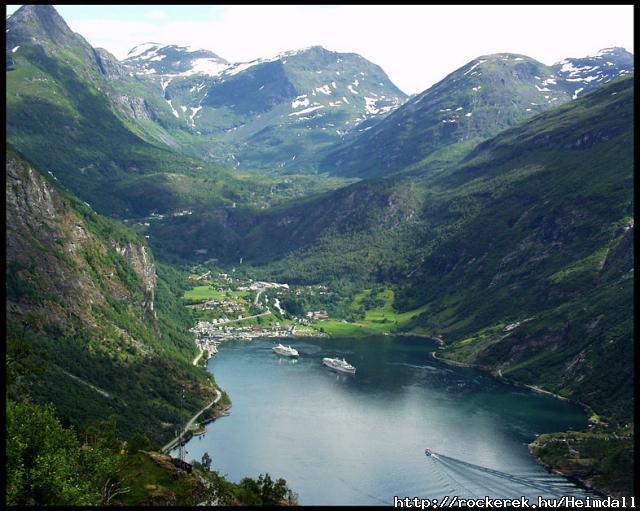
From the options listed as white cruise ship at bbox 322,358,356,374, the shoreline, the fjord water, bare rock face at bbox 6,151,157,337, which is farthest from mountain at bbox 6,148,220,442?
the shoreline

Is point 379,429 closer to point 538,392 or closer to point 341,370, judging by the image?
point 341,370

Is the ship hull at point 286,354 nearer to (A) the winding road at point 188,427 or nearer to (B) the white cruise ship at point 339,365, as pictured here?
(B) the white cruise ship at point 339,365

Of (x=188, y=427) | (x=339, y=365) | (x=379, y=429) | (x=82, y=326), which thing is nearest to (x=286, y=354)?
(x=339, y=365)

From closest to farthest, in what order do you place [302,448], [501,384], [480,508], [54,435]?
[54,435] → [480,508] → [302,448] → [501,384]

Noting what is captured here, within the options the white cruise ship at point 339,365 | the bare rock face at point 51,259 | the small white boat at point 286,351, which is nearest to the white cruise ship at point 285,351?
the small white boat at point 286,351

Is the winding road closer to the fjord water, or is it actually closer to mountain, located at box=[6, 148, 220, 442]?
mountain, located at box=[6, 148, 220, 442]

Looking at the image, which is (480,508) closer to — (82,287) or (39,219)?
(82,287)

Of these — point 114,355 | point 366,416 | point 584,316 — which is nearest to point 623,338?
point 584,316
